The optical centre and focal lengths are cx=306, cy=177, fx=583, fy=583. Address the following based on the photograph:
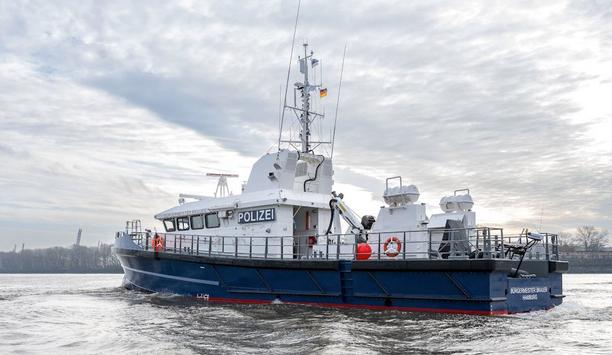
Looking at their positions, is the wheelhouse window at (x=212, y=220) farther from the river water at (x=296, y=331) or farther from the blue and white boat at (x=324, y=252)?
the river water at (x=296, y=331)

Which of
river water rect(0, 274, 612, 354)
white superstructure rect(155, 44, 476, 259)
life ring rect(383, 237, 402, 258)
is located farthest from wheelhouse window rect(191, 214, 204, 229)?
life ring rect(383, 237, 402, 258)

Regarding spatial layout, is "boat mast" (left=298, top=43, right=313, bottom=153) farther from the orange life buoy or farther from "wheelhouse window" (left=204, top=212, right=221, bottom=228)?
the orange life buoy

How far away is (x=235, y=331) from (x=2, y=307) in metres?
10.8

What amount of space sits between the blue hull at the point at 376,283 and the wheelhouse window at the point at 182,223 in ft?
5.78

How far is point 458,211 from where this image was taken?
15617 mm

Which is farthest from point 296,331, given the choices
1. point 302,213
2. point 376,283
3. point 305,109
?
point 305,109

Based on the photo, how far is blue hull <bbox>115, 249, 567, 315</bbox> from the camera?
1305 cm

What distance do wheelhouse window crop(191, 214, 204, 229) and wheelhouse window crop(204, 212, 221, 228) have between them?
276mm

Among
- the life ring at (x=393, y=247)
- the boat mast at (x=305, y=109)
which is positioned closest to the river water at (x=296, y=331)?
the life ring at (x=393, y=247)

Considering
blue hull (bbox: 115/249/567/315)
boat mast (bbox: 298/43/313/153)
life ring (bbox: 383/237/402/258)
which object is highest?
boat mast (bbox: 298/43/313/153)

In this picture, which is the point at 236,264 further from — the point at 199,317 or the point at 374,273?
the point at 374,273

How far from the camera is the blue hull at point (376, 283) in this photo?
13055 mm

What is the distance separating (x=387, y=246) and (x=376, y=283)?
1029mm

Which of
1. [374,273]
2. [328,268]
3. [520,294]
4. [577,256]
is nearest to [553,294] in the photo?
[520,294]
